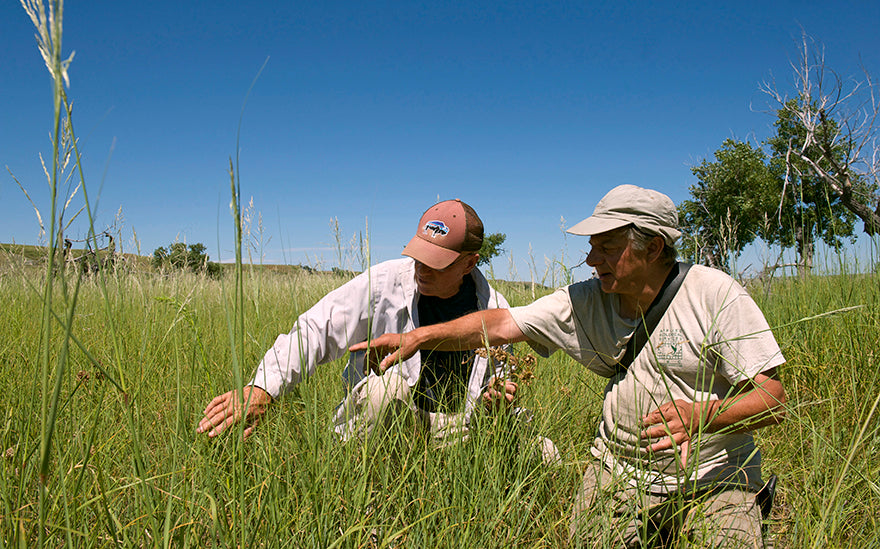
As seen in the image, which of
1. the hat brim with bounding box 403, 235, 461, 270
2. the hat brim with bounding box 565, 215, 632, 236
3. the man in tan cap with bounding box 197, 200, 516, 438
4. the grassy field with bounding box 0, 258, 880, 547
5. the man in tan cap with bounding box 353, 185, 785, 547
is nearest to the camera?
the grassy field with bounding box 0, 258, 880, 547

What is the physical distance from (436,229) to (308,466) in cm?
138

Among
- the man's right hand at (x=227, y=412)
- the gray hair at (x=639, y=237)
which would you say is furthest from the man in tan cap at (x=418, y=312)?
the gray hair at (x=639, y=237)

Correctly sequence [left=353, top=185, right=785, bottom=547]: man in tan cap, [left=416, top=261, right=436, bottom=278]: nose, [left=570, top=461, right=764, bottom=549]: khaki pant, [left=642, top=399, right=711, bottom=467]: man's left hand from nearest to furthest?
1. [left=570, top=461, right=764, bottom=549]: khaki pant
2. [left=642, top=399, right=711, bottom=467]: man's left hand
3. [left=353, top=185, right=785, bottom=547]: man in tan cap
4. [left=416, top=261, right=436, bottom=278]: nose

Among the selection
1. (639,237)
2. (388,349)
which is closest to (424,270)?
(388,349)

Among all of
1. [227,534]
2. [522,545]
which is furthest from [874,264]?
[227,534]

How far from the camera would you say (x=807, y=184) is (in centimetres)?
1370

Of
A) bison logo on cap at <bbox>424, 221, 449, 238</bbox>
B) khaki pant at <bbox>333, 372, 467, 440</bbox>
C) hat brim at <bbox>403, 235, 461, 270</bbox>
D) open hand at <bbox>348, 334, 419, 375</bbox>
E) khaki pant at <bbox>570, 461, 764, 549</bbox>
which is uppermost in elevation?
bison logo on cap at <bbox>424, 221, 449, 238</bbox>

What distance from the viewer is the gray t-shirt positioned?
1917 mm

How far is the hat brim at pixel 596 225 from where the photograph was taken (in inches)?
79.7

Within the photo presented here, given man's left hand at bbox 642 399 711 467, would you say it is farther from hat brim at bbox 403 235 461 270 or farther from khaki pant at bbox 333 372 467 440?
hat brim at bbox 403 235 461 270

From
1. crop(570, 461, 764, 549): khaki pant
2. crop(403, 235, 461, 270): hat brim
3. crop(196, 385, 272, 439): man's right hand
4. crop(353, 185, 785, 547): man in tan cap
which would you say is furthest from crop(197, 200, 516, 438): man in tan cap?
crop(570, 461, 764, 549): khaki pant

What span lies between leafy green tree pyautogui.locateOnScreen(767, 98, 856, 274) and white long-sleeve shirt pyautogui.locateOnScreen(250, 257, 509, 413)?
1882mm

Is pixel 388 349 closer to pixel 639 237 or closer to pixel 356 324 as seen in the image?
pixel 356 324

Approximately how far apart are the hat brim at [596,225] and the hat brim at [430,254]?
645mm
